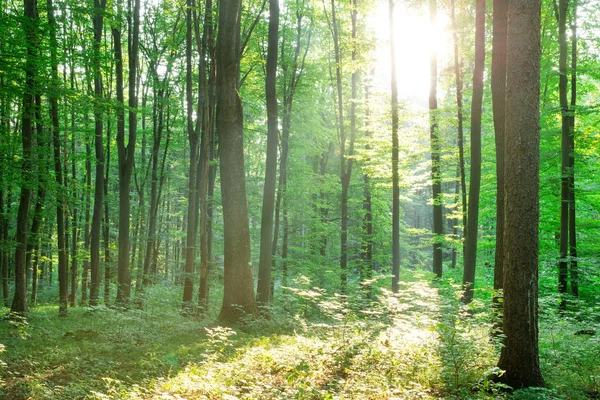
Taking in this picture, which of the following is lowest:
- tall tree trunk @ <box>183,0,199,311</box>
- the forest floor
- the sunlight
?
the forest floor

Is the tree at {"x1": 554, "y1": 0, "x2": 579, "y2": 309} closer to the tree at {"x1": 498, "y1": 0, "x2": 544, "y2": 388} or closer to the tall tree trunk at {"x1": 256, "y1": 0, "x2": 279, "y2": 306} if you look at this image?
the tree at {"x1": 498, "y1": 0, "x2": 544, "y2": 388}

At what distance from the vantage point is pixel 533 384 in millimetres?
5152

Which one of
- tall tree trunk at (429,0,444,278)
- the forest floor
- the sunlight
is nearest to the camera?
the forest floor

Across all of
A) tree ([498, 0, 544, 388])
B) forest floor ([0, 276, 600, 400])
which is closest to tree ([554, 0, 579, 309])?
forest floor ([0, 276, 600, 400])

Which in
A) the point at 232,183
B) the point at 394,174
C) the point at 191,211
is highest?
the point at 394,174

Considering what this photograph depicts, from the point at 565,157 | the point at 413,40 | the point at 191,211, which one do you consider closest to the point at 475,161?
the point at 565,157

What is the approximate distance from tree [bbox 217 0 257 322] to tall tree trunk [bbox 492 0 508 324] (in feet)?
18.1

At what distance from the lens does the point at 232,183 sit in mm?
9586

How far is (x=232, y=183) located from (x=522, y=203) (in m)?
6.36

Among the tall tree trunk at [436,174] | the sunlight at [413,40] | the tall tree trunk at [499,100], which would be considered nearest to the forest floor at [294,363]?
the tall tree trunk at [499,100]

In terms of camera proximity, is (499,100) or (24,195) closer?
(499,100)

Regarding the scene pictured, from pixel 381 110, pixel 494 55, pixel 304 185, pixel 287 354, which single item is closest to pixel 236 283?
pixel 287 354

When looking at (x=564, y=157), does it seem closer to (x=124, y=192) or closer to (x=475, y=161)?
(x=475, y=161)

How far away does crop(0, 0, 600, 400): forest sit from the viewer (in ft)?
17.4
